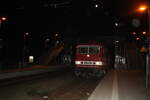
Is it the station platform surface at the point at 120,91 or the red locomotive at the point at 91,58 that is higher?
the red locomotive at the point at 91,58

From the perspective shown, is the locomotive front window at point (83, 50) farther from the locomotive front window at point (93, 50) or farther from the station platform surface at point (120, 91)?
the station platform surface at point (120, 91)

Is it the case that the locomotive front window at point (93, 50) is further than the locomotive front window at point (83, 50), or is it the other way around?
the locomotive front window at point (83, 50)

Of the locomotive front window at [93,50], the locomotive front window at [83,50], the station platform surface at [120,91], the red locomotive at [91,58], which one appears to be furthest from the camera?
the locomotive front window at [83,50]

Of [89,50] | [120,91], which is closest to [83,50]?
[89,50]

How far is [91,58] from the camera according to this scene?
26.4 metres

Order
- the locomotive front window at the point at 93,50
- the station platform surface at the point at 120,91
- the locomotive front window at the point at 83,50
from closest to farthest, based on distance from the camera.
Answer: the station platform surface at the point at 120,91 < the locomotive front window at the point at 93,50 < the locomotive front window at the point at 83,50

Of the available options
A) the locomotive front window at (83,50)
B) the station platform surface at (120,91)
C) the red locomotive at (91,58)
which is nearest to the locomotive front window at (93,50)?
the red locomotive at (91,58)

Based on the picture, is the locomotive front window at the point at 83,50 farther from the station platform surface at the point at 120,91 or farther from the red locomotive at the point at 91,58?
the station platform surface at the point at 120,91

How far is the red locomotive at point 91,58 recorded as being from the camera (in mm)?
26312

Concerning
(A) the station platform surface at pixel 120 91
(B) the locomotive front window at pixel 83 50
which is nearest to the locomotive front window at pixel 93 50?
(B) the locomotive front window at pixel 83 50

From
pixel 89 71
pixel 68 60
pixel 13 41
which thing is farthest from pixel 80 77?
pixel 68 60

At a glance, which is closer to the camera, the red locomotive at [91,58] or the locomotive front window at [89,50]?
the red locomotive at [91,58]

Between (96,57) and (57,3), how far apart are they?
1186cm

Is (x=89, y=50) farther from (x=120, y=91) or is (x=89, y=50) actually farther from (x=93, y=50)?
(x=120, y=91)
